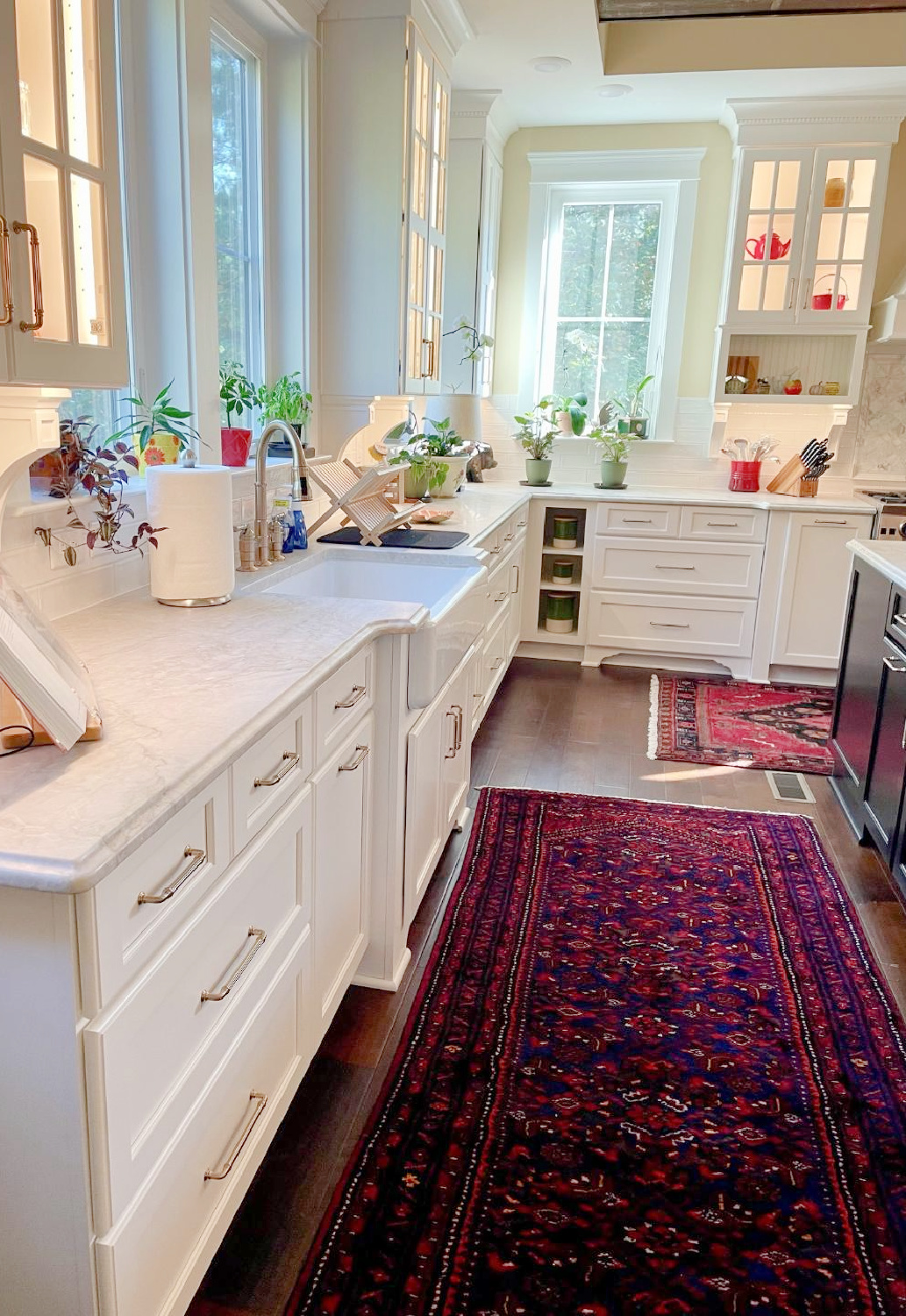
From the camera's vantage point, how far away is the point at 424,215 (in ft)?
11.7

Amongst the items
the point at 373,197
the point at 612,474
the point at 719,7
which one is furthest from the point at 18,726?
the point at 612,474

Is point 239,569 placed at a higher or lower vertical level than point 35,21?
lower

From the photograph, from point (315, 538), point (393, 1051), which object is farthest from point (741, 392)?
point (393, 1051)

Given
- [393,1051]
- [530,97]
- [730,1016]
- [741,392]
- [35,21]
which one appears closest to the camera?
[35,21]

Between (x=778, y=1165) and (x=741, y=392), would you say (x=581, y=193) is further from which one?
(x=778, y=1165)

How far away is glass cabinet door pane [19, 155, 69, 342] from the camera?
1223mm

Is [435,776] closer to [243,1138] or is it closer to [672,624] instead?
[243,1138]

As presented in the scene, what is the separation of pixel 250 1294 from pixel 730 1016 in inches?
47.2

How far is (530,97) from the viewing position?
4.58 meters

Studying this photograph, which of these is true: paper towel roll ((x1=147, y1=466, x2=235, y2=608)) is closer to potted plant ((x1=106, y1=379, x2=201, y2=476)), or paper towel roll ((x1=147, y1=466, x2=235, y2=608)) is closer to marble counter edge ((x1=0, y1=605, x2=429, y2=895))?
potted plant ((x1=106, y1=379, x2=201, y2=476))

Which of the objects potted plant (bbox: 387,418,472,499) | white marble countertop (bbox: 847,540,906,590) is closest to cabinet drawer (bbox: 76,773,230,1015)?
white marble countertop (bbox: 847,540,906,590)

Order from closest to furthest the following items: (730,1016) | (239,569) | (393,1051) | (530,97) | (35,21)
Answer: (35,21), (393,1051), (730,1016), (239,569), (530,97)

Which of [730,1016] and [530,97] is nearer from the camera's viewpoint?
[730,1016]

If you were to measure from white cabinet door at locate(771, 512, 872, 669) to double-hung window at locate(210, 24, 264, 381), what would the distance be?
2809 mm
